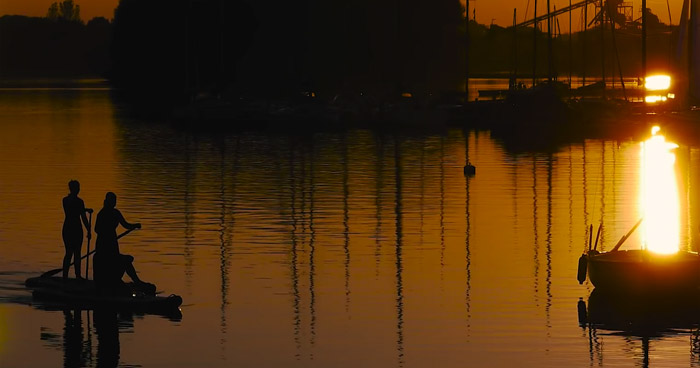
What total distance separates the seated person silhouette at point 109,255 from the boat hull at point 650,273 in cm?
981

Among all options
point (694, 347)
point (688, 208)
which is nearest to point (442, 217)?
point (688, 208)

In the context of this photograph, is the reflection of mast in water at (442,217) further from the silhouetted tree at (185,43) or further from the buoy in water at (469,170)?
the silhouetted tree at (185,43)

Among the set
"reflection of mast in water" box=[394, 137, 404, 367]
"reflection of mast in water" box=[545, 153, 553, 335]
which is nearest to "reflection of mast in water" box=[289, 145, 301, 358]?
"reflection of mast in water" box=[394, 137, 404, 367]

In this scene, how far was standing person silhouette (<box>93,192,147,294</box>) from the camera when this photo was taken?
30.2m

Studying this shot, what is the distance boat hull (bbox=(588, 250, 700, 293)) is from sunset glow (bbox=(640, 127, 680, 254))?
0.60 meters

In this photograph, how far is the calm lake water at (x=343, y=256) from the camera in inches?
1073

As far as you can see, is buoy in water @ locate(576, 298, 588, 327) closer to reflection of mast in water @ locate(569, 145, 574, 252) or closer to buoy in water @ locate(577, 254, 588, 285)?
buoy in water @ locate(577, 254, 588, 285)

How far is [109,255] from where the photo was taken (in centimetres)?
3017

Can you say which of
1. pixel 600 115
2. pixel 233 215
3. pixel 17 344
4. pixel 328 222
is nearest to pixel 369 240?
pixel 328 222

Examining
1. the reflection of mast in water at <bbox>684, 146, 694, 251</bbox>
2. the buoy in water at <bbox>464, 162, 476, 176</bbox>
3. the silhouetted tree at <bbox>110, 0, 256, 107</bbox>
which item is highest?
the silhouetted tree at <bbox>110, 0, 256, 107</bbox>

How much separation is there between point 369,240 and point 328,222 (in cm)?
553

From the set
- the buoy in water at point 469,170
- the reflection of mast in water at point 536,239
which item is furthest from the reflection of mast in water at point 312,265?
the buoy in water at point 469,170

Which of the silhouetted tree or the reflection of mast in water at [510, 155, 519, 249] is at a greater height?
the silhouetted tree

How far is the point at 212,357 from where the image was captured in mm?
26516
